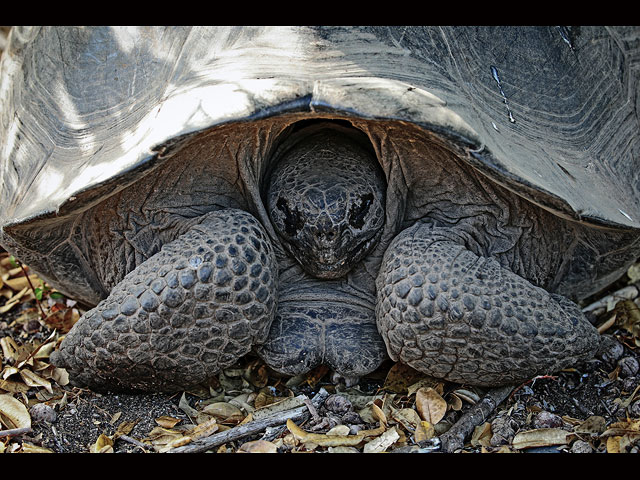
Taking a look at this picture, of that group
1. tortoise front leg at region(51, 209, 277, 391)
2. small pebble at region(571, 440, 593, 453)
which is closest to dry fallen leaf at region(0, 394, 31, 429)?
tortoise front leg at region(51, 209, 277, 391)

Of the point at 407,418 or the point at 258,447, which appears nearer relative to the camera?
the point at 258,447

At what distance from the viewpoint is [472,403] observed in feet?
8.24

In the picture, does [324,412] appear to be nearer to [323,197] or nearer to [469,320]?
[469,320]

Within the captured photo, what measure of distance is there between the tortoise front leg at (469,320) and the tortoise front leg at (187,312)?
45cm

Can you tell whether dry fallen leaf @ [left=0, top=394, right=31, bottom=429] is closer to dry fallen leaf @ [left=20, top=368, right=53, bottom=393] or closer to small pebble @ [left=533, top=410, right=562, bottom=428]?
dry fallen leaf @ [left=20, top=368, right=53, bottom=393]

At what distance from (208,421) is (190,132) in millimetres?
993

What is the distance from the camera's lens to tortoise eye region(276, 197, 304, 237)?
8.29 feet

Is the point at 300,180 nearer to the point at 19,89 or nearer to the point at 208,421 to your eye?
the point at 208,421

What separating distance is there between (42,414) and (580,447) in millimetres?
1815

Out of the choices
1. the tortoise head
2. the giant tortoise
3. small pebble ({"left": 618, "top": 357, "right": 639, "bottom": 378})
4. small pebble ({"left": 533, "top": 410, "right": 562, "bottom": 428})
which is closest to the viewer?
the giant tortoise

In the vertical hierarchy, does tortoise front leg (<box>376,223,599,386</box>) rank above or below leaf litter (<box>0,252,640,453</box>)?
above

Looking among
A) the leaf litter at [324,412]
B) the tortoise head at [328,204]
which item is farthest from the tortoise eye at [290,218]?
the leaf litter at [324,412]

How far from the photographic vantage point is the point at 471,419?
2.40 m

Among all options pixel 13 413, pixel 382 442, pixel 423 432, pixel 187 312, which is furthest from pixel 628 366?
pixel 13 413
